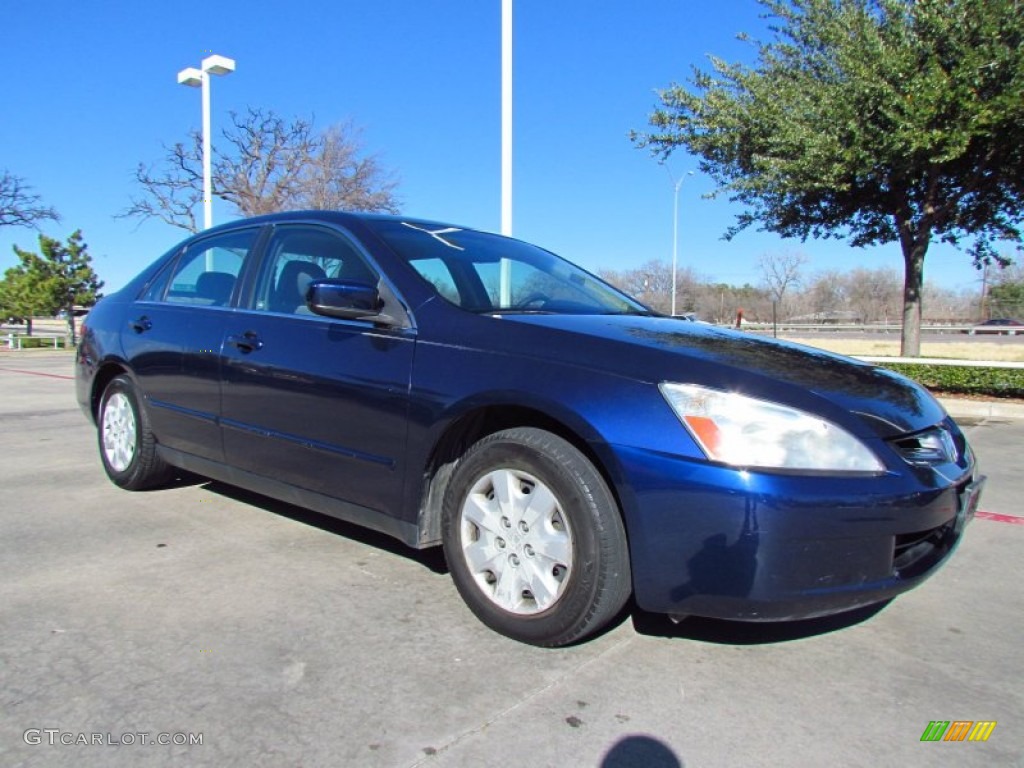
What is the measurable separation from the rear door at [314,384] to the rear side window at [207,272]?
258 millimetres

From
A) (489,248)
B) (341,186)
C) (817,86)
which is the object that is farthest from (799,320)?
(489,248)

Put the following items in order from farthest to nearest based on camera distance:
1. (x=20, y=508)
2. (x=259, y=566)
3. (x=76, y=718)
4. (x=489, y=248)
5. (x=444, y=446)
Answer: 1. (x=20, y=508)
2. (x=489, y=248)
3. (x=259, y=566)
4. (x=444, y=446)
5. (x=76, y=718)

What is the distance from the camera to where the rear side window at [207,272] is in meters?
3.92

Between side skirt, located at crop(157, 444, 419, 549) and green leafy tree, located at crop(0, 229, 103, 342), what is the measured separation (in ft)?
111

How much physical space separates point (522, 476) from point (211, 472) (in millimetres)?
2091

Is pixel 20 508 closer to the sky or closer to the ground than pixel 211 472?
closer to the ground

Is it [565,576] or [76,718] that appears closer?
[76,718]

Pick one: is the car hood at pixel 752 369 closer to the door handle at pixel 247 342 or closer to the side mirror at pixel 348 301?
the side mirror at pixel 348 301

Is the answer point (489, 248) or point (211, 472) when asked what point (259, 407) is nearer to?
point (211, 472)

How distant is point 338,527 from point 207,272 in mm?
1614

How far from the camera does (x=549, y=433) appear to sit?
8.37ft

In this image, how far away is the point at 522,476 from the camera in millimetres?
2594

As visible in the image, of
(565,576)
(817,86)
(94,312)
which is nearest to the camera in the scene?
(565,576)

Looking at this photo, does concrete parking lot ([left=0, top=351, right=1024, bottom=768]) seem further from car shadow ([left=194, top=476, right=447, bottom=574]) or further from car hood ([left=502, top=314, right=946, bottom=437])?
car hood ([left=502, top=314, right=946, bottom=437])
